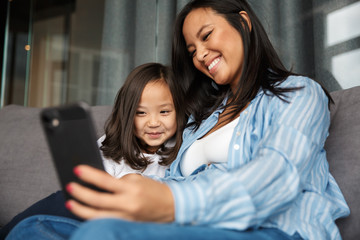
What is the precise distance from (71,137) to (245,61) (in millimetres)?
638

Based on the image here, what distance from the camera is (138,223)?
0.48 m

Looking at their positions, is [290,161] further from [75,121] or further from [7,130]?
[7,130]

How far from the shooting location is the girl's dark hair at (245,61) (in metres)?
1.00

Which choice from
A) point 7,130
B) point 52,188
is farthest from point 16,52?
point 52,188

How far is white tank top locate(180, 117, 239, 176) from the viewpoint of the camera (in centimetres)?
94

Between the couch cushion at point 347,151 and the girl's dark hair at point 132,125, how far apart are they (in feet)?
1.85

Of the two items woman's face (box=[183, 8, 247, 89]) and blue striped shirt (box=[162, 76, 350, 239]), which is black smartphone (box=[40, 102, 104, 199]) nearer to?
blue striped shirt (box=[162, 76, 350, 239])

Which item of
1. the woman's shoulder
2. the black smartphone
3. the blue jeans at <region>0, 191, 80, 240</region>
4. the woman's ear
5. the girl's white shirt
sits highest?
the woman's ear

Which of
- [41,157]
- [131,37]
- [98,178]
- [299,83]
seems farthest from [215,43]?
[131,37]

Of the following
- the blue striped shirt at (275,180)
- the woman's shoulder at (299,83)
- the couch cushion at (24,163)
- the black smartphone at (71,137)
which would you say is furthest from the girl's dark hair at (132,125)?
the black smartphone at (71,137)

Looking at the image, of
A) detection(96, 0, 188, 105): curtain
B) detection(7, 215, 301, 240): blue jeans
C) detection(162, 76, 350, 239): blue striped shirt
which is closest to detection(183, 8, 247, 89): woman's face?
detection(162, 76, 350, 239): blue striped shirt

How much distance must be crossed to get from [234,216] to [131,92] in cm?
90

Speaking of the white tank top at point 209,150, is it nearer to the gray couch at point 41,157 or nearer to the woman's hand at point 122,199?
the gray couch at point 41,157

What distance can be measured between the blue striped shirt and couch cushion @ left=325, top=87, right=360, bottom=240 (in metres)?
0.04
